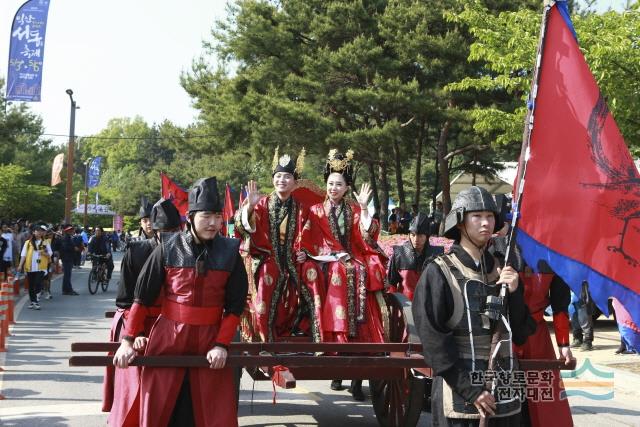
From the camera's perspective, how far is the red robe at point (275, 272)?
7.67m

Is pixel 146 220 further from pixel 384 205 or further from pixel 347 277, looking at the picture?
pixel 384 205

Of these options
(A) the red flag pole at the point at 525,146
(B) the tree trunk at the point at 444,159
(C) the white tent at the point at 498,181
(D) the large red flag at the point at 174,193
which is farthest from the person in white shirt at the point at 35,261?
(C) the white tent at the point at 498,181

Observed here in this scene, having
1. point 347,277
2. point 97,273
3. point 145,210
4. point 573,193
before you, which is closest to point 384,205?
point 97,273

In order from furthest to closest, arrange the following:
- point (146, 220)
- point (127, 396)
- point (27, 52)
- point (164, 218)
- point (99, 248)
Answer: point (99, 248) → point (27, 52) → point (146, 220) → point (164, 218) → point (127, 396)

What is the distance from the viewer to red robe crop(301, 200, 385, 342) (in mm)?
7434

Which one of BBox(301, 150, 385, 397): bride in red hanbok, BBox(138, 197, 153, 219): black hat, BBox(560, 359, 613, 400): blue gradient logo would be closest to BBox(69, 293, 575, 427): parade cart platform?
BBox(301, 150, 385, 397): bride in red hanbok

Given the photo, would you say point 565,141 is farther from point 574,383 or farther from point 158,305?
point 574,383

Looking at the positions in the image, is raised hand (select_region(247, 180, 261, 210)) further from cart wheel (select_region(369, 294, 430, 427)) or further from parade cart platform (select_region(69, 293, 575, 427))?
cart wheel (select_region(369, 294, 430, 427))

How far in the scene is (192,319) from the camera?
5180mm

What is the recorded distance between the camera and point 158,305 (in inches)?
210

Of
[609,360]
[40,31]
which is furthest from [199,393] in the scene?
[40,31]

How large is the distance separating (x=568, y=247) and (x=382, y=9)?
23514 mm

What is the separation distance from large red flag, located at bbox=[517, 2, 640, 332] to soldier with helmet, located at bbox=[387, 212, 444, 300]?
427 cm

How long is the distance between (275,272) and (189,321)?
2698mm
